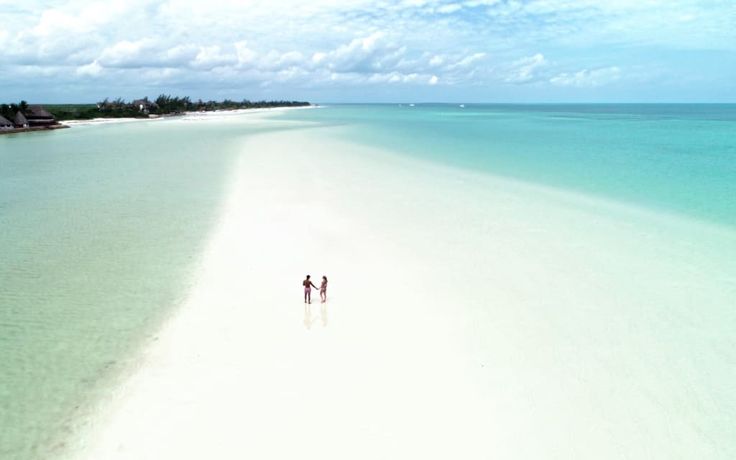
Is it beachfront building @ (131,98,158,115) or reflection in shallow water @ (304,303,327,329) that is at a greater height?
beachfront building @ (131,98,158,115)

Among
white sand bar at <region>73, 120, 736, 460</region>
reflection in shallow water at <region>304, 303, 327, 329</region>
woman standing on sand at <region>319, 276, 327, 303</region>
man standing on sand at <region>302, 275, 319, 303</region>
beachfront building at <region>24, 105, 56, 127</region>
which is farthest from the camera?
beachfront building at <region>24, 105, 56, 127</region>

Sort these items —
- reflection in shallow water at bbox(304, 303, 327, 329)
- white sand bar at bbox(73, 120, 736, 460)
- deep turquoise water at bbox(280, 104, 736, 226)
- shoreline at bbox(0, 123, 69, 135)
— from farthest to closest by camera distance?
shoreline at bbox(0, 123, 69, 135) < deep turquoise water at bbox(280, 104, 736, 226) < reflection in shallow water at bbox(304, 303, 327, 329) < white sand bar at bbox(73, 120, 736, 460)

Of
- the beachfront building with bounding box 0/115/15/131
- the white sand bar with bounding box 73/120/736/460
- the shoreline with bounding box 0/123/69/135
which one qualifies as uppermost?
the beachfront building with bounding box 0/115/15/131

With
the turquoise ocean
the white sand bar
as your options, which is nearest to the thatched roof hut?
the turquoise ocean

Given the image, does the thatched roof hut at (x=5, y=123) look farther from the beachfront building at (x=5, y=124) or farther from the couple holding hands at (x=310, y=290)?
the couple holding hands at (x=310, y=290)

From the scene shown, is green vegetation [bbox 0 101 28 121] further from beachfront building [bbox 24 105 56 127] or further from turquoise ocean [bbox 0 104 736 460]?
turquoise ocean [bbox 0 104 736 460]

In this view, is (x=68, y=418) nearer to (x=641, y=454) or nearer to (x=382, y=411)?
(x=382, y=411)

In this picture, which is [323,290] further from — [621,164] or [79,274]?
[621,164]
